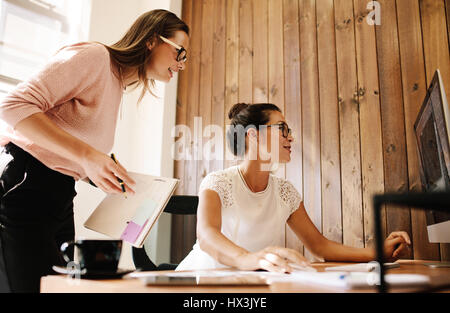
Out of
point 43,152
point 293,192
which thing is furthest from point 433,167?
point 43,152

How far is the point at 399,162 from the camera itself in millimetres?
1697

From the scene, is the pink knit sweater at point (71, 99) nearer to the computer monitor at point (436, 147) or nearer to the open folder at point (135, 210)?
the open folder at point (135, 210)

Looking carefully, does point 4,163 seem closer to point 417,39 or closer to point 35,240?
point 35,240

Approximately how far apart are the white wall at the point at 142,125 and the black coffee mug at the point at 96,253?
179cm

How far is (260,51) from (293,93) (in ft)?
1.35

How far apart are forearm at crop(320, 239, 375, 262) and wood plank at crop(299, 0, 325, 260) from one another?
467 mm

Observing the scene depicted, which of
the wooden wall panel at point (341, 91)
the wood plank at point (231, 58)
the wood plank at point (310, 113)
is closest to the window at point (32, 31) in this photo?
the wood plank at point (231, 58)

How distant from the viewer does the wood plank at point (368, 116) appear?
1748 millimetres

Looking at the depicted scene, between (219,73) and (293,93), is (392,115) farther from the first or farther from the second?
(219,73)

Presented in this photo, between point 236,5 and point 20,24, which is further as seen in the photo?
point 236,5

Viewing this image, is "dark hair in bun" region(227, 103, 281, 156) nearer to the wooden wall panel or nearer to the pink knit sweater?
A: the wooden wall panel

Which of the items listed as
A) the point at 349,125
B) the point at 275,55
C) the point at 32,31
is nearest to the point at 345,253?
the point at 349,125
